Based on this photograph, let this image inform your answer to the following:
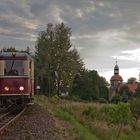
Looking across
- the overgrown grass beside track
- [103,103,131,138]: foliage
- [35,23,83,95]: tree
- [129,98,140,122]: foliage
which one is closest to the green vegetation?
[35,23,83,95]: tree

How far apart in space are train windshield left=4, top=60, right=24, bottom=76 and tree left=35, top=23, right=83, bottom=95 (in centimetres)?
6109

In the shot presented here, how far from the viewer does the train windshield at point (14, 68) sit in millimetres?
24594

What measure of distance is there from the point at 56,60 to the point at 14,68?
211 feet

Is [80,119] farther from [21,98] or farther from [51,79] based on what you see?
[51,79]

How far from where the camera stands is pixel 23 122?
62.3 feet

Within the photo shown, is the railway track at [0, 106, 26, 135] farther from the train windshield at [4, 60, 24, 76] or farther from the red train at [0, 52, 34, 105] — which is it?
the train windshield at [4, 60, 24, 76]

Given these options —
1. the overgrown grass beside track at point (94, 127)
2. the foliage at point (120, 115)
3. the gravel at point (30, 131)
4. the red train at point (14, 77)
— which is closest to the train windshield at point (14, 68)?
the red train at point (14, 77)

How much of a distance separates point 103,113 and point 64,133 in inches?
537

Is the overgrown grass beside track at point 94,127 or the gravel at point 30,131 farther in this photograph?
the overgrown grass beside track at point 94,127

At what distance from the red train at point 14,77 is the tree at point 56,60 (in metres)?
61.1

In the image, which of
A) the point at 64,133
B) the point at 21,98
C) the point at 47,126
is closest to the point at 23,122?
the point at 47,126

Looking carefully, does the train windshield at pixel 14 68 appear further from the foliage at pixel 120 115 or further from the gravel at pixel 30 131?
the gravel at pixel 30 131

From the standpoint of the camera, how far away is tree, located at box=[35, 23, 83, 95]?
87938mm

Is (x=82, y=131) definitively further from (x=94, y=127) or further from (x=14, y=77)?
(x=14, y=77)
